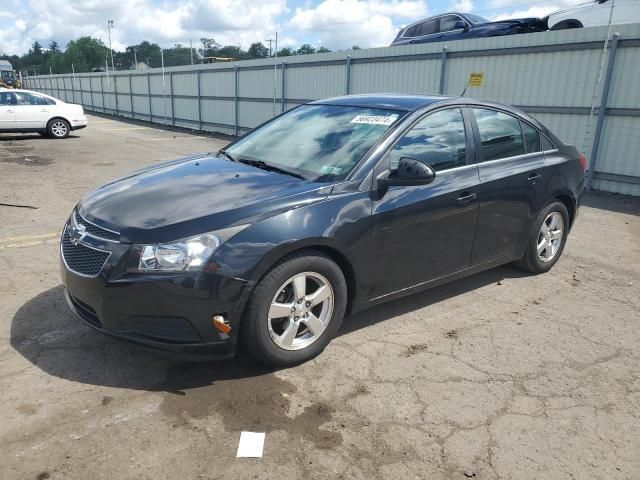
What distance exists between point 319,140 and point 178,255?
5.15 ft

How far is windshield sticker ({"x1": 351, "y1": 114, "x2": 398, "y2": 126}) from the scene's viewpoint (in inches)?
150

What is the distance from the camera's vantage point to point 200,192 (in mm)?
3316

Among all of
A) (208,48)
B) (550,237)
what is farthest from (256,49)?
(550,237)

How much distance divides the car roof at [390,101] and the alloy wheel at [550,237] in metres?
1.71

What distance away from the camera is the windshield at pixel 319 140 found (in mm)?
3607

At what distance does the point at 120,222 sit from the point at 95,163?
10159 millimetres

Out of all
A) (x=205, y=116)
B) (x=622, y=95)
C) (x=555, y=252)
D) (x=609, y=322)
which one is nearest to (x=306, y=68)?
(x=205, y=116)

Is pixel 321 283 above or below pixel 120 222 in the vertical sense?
below

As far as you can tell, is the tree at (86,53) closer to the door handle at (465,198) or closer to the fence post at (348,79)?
the fence post at (348,79)

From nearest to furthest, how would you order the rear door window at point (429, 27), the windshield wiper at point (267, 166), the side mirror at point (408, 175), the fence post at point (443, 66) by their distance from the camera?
1. the side mirror at point (408, 175)
2. the windshield wiper at point (267, 166)
3. the fence post at point (443, 66)
4. the rear door window at point (429, 27)

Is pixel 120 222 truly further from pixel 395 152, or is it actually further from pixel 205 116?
pixel 205 116

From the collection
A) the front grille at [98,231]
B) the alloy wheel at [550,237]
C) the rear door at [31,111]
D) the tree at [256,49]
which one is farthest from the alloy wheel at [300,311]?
the tree at [256,49]

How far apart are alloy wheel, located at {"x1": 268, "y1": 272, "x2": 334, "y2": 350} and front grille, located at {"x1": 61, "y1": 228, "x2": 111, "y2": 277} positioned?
3.31 feet

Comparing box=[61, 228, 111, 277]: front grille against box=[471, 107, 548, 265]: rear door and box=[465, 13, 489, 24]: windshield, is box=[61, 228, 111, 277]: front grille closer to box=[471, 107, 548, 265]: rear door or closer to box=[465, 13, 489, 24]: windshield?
box=[471, 107, 548, 265]: rear door
